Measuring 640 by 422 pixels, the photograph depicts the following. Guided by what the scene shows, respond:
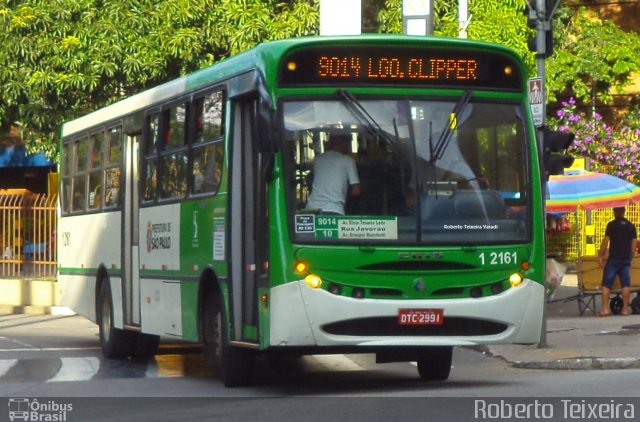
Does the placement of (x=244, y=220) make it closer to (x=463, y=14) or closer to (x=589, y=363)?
(x=589, y=363)

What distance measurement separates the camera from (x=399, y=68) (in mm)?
12586

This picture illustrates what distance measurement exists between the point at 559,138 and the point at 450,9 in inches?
496

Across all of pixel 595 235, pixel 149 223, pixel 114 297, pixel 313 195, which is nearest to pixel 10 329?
pixel 114 297

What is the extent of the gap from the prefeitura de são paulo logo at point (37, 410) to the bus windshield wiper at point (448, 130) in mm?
3602

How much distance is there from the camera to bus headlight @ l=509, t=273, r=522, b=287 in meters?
12.6

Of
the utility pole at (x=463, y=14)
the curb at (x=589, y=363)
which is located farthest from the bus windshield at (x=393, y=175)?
the utility pole at (x=463, y=14)

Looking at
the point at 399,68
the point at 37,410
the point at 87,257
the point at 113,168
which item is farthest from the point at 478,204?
the point at 87,257

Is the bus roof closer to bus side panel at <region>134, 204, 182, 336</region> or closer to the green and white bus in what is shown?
the green and white bus

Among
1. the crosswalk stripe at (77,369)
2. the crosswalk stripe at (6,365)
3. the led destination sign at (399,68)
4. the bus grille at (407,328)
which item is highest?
the led destination sign at (399,68)

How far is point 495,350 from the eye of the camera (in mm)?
17469

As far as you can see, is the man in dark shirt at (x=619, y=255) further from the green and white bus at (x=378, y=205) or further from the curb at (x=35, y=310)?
the curb at (x=35, y=310)

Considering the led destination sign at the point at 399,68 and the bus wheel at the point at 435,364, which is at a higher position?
the led destination sign at the point at 399,68

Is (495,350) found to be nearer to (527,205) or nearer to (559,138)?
(559,138)

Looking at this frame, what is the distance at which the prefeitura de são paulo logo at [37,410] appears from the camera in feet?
37.0
